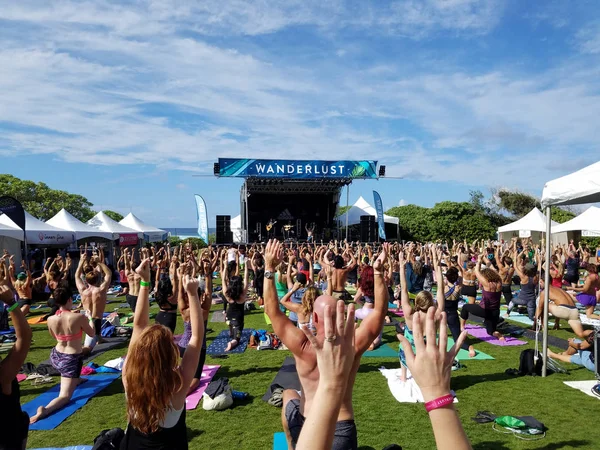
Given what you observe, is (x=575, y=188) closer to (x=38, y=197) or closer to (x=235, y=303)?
(x=235, y=303)

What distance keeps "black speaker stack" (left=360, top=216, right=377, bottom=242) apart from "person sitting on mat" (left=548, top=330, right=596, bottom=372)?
21.5 m

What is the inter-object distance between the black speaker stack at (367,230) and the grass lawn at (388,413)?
70.0ft

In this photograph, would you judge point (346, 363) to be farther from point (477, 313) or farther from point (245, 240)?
point (245, 240)

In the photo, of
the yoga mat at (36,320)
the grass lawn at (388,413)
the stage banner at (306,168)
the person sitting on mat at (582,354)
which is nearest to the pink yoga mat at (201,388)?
the grass lawn at (388,413)

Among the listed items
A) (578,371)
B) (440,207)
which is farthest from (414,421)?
(440,207)

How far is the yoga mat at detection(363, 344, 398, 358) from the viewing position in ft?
24.2

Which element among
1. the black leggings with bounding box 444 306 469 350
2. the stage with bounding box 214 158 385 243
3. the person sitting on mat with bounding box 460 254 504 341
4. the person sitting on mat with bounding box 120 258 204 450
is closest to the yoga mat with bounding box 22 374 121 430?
the person sitting on mat with bounding box 120 258 204 450

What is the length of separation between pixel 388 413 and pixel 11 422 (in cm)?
372

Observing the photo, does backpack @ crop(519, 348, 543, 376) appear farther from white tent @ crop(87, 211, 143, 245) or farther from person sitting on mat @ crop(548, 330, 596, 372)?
white tent @ crop(87, 211, 143, 245)

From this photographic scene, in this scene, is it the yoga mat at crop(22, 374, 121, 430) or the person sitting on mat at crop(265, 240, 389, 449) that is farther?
the yoga mat at crop(22, 374, 121, 430)

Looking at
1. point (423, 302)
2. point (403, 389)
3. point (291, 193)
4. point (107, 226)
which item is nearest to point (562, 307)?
point (423, 302)

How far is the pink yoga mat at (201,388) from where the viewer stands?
5316mm

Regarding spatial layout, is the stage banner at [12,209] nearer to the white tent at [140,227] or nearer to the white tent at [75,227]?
the white tent at [75,227]

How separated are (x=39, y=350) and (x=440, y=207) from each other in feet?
110
